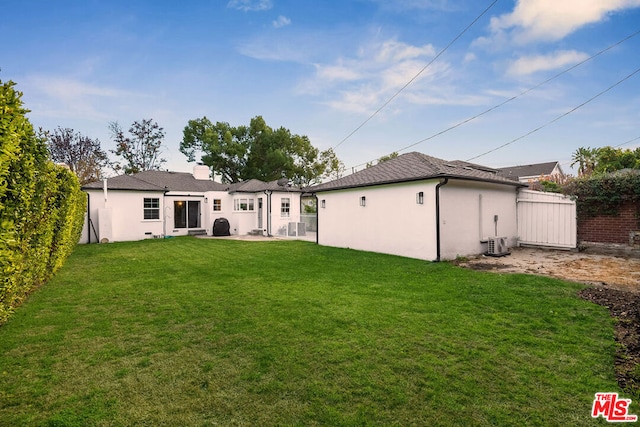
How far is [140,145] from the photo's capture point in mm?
29828

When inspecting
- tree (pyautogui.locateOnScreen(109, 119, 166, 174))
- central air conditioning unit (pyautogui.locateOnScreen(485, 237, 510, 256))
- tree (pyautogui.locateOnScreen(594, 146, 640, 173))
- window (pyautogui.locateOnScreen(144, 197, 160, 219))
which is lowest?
central air conditioning unit (pyautogui.locateOnScreen(485, 237, 510, 256))

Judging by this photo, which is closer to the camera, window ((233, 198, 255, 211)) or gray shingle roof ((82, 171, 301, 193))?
gray shingle roof ((82, 171, 301, 193))

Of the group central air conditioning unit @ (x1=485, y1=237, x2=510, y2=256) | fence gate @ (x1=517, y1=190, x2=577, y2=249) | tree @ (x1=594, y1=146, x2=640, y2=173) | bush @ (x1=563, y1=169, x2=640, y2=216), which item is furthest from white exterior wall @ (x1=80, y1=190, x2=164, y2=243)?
tree @ (x1=594, y1=146, x2=640, y2=173)

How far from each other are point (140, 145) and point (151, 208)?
665 inches

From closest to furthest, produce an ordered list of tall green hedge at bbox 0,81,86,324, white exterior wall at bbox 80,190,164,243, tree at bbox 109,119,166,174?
tall green hedge at bbox 0,81,86,324
white exterior wall at bbox 80,190,164,243
tree at bbox 109,119,166,174

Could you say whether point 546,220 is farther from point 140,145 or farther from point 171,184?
point 140,145

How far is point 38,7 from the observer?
25.5 feet

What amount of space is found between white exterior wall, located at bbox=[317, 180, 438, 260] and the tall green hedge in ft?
28.9

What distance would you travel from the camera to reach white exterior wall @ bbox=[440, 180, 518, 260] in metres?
9.12

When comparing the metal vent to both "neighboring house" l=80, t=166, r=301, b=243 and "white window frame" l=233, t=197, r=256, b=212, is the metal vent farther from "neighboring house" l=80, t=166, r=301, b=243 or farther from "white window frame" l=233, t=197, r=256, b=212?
"white window frame" l=233, t=197, r=256, b=212

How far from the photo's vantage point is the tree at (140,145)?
28.5m

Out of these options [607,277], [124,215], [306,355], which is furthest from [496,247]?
[124,215]

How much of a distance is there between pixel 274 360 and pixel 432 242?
7.21 m

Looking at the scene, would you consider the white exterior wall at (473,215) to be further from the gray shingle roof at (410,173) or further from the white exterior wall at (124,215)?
the white exterior wall at (124,215)
